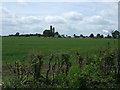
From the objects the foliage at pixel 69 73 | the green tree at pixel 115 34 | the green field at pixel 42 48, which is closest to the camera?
the foliage at pixel 69 73

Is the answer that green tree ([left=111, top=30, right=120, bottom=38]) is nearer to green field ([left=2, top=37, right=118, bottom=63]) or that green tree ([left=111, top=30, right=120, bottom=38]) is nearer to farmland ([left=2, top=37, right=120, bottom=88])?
green field ([left=2, top=37, right=118, bottom=63])

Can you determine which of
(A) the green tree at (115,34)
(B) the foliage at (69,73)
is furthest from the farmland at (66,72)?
(A) the green tree at (115,34)

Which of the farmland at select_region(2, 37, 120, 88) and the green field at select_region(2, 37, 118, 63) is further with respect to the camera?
the green field at select_region(2, 37, 118, 63)

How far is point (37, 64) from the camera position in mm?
5547

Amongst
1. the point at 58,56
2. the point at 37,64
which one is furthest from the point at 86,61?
the point at 37,64

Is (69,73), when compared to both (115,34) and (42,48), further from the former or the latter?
(42,48)

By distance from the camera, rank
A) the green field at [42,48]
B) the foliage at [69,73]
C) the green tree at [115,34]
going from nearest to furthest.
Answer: the foliage at [69,73], the green tree at [115,34], the green field at [42,48]

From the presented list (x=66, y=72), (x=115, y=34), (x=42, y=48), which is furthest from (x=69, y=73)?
(x=42, y=48)

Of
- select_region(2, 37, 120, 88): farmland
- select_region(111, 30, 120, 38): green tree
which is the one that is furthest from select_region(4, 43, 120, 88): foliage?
select_region(111, 30, 120, 38): green tree

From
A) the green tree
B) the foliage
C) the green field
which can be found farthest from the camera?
the green field

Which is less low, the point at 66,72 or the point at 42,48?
the point at 66,72

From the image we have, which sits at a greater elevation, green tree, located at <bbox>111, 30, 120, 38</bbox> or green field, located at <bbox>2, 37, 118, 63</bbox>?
green tree, located at <bbox>111, 30, 120, 38</bbox>

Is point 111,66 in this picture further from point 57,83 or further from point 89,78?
point 57,83

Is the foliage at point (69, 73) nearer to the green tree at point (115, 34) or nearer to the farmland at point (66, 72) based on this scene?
the farmland at point (66, 72)
